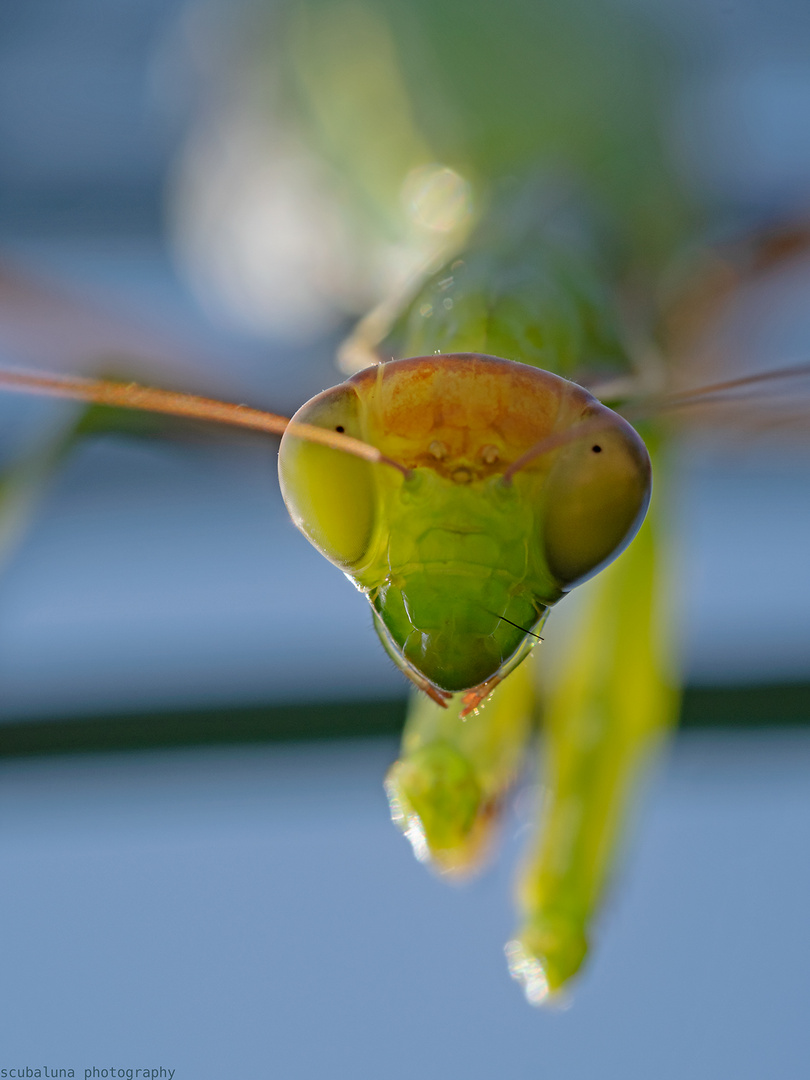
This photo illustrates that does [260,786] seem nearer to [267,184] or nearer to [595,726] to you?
[595,726]

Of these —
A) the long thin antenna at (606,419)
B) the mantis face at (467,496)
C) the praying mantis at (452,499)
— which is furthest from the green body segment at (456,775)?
the long thin antenna at (606,419)

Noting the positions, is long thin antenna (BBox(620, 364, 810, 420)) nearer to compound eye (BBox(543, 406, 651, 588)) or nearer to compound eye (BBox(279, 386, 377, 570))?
compound eye (BBox(543, 406, 651, 588))

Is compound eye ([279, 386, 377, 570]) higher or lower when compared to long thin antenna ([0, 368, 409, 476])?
Answer: lower

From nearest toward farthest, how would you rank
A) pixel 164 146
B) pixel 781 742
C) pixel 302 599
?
pixel 781 742, pixel 302 599, pixel 164 146

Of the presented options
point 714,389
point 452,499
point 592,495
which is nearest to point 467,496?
point 452,499

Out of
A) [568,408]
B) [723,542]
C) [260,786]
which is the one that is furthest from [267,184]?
[568,408]

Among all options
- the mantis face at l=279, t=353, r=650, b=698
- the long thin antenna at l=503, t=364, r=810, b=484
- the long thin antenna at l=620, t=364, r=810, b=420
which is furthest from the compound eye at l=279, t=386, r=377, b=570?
the long thin antenna at l=620, t=364, r=810, b=420

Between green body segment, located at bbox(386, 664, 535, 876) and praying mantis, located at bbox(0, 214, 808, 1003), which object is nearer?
praying mantis, located at bbox(0, 214, 808, 1003)
